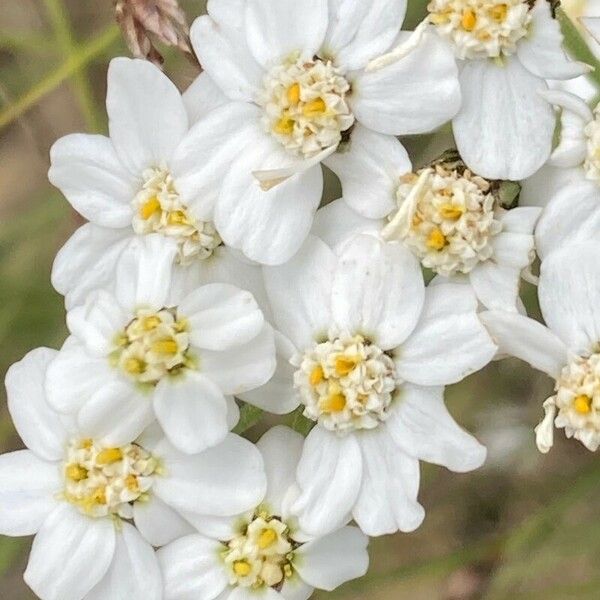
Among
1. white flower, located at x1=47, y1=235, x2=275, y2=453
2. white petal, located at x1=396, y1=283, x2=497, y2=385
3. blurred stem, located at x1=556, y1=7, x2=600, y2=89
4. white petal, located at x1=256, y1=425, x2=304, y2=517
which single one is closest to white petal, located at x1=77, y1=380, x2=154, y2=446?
white flower, located at x1=47, y1=235, x2=275, y2=453

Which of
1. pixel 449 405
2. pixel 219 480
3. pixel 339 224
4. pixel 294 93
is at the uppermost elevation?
pixel 294 93

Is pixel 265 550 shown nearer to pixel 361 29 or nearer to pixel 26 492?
pixel 26 492

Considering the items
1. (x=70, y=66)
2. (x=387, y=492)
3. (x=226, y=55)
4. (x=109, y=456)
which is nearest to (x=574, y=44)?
(x=226, y=55)

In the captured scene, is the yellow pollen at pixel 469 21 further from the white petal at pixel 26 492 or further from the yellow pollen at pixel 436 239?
the white petal at pixel 26 492

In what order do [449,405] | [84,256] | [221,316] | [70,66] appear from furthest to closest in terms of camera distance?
[449,405] < [70,66] < [84,256] < [221,316]

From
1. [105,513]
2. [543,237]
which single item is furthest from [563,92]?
[105,513]

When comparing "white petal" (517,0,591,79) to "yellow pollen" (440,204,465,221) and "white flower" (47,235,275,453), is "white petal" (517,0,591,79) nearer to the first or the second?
"yellow pollen" (440,204,465,221)
